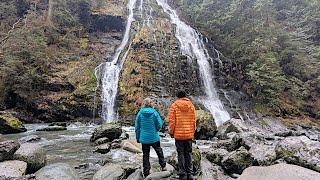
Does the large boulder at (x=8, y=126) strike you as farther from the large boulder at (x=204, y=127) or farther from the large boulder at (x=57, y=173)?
the large boulder at (x=57, y=173)

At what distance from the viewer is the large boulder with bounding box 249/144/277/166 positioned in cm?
835

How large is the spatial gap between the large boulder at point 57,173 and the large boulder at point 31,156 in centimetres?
67

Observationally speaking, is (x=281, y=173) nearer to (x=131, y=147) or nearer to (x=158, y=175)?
(x=158, y=175)

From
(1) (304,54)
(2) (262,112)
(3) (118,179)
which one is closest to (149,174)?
(3) (118,179)

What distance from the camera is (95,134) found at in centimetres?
1399

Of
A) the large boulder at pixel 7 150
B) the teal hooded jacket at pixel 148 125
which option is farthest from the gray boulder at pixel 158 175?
the large boulder at pixel 7 150

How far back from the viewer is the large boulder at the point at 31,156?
27.7 ft

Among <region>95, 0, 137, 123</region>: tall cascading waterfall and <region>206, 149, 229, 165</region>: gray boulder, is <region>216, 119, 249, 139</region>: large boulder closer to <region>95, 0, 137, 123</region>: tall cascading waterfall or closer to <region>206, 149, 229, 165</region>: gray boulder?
<region>206, 149, 229, 165</region>: gray boulder

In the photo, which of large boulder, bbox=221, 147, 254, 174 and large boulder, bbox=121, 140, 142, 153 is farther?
large boulder, bbox=121, 140, 142, 153

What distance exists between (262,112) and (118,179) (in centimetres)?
1926

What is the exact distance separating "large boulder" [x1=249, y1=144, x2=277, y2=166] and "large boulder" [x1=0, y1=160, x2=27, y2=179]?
5818mm

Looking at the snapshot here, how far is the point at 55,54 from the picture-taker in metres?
26.3

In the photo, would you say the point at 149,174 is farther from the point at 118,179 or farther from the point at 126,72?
the point at 126,72

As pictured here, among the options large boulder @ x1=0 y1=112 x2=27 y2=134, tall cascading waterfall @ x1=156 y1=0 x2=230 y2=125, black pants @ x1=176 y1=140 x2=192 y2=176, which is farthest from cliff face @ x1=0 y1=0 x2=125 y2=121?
black pants @ x1=176 y1=140 x2=192 y2=176
